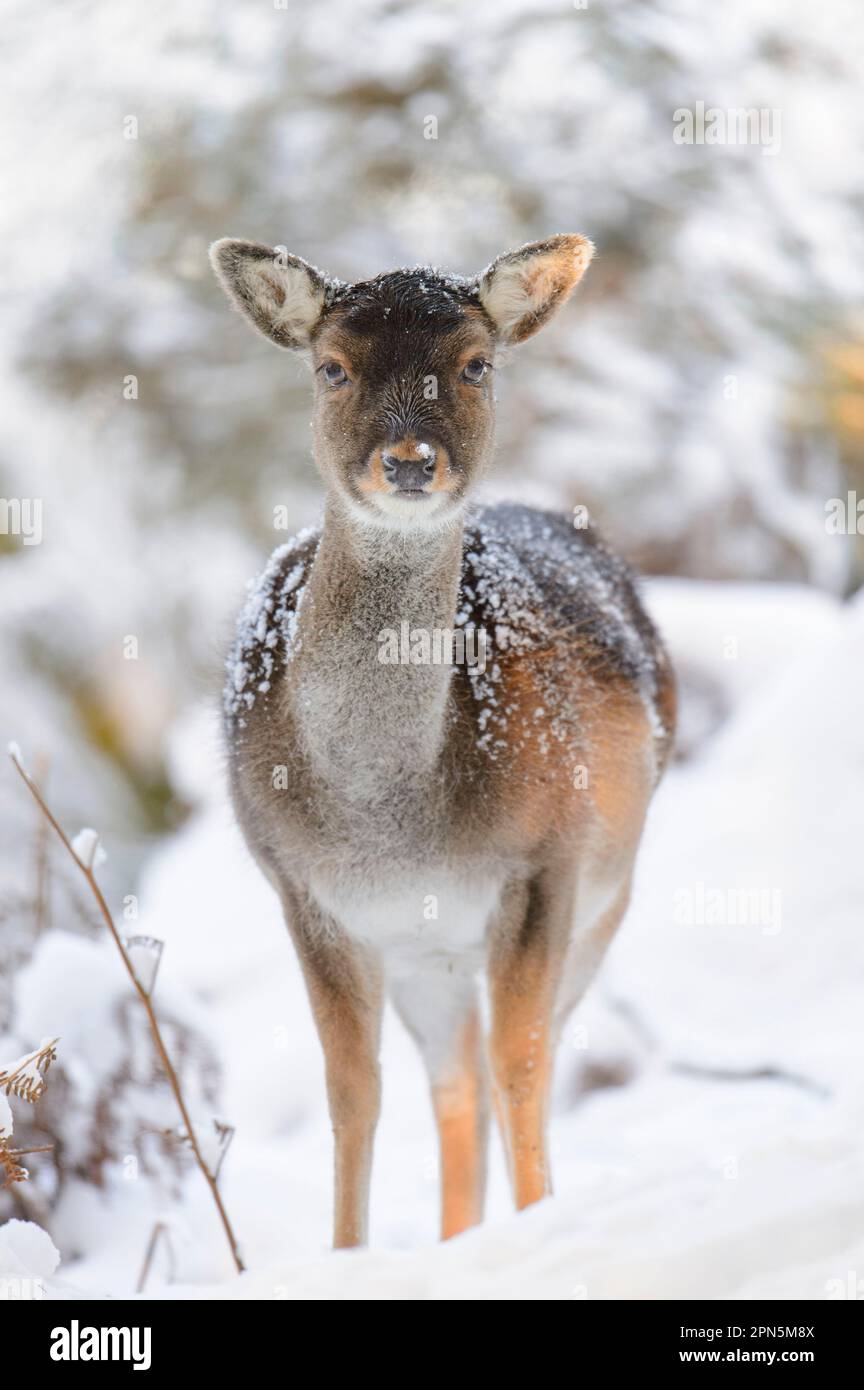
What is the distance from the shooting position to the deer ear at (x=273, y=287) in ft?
12.0

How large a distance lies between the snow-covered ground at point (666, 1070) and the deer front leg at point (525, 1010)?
18 centimetres

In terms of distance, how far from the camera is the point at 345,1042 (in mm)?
3951

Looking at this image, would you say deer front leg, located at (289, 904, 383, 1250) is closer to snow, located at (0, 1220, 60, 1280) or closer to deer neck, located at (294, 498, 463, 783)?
deer neck, located at (294, 498, 463, 783)

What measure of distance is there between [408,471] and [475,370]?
43cm

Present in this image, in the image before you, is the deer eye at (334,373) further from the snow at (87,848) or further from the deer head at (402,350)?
the snow at (87,848)

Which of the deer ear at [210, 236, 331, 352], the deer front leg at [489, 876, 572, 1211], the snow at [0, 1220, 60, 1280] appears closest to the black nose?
the deer ear at [210, 236, 331, 352]

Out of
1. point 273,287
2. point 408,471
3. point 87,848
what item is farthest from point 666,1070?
point 273,287

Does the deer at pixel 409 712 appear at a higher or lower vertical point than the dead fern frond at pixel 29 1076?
higher

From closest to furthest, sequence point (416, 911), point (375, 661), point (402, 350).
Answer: point (402, 350), point (375, 661), point (416, 911)

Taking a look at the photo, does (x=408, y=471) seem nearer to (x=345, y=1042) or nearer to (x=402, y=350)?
(x=402, y=350)

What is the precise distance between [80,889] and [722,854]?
2.84m

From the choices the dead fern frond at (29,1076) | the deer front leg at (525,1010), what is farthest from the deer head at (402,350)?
the dead fern frond at (29,1076)

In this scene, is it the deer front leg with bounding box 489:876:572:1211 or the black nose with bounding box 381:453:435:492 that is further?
the deer front leg with bounding box 489:876:572:1211

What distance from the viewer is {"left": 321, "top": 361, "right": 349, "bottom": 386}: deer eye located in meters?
3.67
